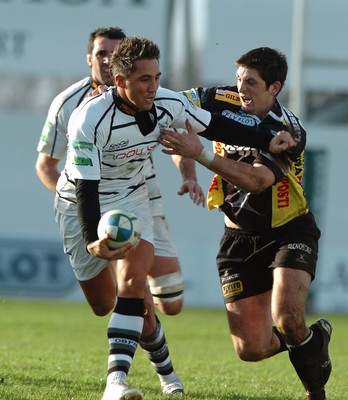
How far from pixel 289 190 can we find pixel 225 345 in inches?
207

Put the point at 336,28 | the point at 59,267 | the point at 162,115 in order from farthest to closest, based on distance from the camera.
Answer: the point at 336,28
the point at 59,267
the point at 162,115

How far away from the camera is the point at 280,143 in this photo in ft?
24.5

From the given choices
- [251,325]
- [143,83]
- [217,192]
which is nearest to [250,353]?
[251,325]

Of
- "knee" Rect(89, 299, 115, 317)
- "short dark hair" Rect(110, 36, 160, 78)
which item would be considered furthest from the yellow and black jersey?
"knee" Rect(89, 299, 115, 317)

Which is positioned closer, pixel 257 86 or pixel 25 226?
pixel 257 86

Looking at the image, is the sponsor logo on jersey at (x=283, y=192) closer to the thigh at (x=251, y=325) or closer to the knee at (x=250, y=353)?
the thigh at (x=251, y=325)

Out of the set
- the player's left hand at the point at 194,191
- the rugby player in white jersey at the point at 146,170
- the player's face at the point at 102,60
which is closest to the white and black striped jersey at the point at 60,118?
the rugby player in white jersey at the point at 146,170

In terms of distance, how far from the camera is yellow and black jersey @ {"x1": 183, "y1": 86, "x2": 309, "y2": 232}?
307 inches

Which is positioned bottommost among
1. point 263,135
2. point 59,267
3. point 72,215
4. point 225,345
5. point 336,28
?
point 59,267

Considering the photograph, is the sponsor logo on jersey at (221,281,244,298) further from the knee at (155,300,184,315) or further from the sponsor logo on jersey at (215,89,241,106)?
the sponsor logo on jersey at (215,89,241,106)

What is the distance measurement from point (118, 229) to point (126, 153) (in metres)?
0.88

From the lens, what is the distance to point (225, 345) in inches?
507

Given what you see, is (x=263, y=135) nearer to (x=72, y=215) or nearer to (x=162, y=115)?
(x=162, y=115)

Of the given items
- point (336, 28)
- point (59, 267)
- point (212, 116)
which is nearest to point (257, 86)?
point (212, 116)
